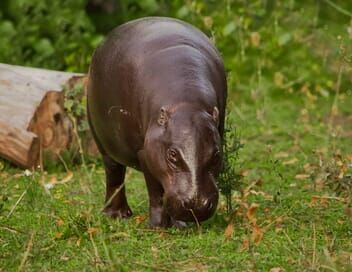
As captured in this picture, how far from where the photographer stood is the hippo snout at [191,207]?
471 cm

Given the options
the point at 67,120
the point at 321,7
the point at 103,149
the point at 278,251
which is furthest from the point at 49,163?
the point at 321,7

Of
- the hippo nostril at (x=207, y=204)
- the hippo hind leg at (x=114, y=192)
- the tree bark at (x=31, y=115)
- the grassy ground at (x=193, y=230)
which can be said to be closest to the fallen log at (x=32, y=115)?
the tree bark at (x=31, y=115)

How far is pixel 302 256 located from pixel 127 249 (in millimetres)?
905

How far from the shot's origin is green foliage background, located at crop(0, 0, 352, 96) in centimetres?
1038

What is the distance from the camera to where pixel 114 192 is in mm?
5977

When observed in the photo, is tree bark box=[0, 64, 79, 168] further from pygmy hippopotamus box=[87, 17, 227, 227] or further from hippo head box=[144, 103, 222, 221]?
hippo head box=[144, 103, 222, 221]

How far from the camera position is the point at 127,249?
4918 mm

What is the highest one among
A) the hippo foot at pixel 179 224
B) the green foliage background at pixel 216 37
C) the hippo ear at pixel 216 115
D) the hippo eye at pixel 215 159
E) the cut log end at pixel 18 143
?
the hippo ear at pixel 216 115

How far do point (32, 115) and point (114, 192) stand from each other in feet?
6.02

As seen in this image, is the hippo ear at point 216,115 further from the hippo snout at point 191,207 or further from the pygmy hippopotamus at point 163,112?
the hippo snout at point 191,207

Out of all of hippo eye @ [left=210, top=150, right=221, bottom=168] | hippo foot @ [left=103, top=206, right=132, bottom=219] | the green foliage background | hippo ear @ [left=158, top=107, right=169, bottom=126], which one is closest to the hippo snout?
hippo eye @ [left=210, top=150, right=221, bottom=168]

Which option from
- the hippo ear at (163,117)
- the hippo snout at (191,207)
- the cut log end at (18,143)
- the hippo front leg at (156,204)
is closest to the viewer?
the hippo snout at (191,207)

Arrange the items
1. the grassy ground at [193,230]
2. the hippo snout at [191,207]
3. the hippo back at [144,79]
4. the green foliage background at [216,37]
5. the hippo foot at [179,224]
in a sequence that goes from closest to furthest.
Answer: the grassy ground at [193,230], the hippo snout at [191,207], the hippo back at [144,79], the hippo foot at [179,224], the green foliage background at [216,37]

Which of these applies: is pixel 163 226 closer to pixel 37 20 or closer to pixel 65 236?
pixel 65 236
